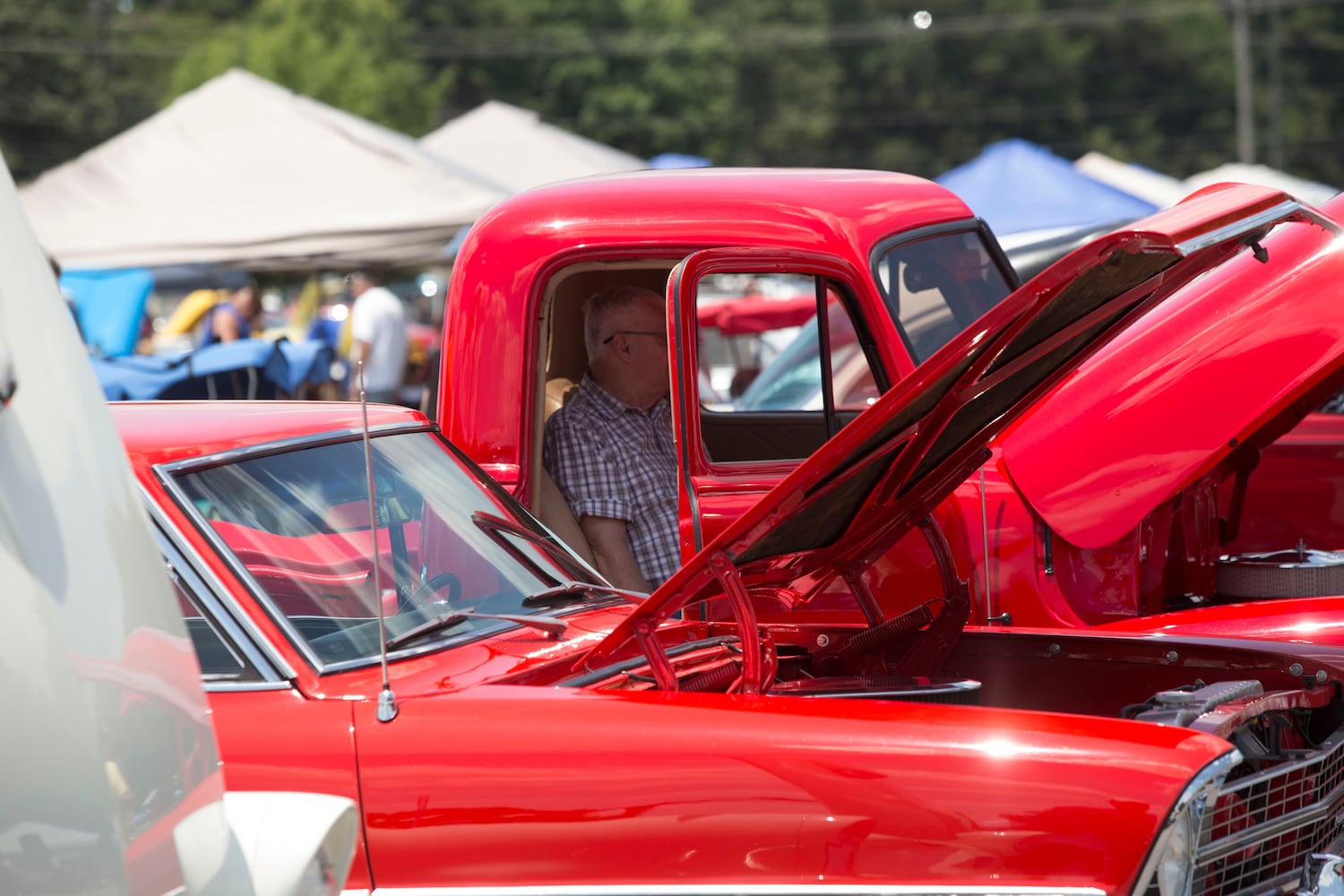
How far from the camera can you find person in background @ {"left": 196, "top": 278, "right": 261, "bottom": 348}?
1358 cm

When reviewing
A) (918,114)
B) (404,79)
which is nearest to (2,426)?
(404,79)

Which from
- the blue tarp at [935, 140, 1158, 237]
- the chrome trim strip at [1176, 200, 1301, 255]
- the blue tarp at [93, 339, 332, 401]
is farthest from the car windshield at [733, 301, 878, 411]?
the blue tarp at [935, 140, 1158, 237]

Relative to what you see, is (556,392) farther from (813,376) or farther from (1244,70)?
(1244,70)

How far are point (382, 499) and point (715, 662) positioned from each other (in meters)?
0.82

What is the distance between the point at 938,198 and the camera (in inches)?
204

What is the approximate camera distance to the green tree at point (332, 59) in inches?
1976

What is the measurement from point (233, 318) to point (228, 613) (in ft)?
37.1

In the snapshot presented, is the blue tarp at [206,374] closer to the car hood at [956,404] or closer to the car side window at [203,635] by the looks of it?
the car side window at [203,635]

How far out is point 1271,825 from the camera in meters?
2.62

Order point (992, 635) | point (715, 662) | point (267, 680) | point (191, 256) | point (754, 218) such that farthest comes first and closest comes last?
point (191, 256) < point (754, 218) < point (992, 635) < point (715, 662) < point (267, 680)

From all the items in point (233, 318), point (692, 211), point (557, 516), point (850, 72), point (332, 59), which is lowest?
point (233, 318)

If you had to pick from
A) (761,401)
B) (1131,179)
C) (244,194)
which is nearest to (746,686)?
(761,401)

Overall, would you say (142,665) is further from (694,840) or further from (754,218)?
(754,218)

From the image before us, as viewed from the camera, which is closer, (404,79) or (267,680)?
(267,680)
